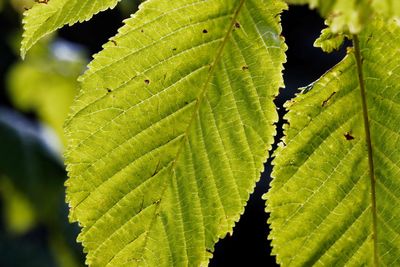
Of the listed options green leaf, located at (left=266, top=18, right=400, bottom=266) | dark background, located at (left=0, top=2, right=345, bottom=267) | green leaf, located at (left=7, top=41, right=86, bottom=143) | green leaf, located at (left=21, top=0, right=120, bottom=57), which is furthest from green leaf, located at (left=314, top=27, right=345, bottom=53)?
dark background, located at (left=0, top=2, right=345, bottom=267)

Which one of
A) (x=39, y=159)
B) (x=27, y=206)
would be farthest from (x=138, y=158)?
(x=27, y=206)

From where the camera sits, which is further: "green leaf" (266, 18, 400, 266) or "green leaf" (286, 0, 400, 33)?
"green leaf" (266, 18, 400, 266)

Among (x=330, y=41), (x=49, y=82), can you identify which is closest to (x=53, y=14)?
(x=330, y=41)

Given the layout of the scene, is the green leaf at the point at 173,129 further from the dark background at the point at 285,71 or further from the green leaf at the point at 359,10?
the dark background at the point at 285,71

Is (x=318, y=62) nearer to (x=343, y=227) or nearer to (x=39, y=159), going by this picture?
(x=39, y=159)

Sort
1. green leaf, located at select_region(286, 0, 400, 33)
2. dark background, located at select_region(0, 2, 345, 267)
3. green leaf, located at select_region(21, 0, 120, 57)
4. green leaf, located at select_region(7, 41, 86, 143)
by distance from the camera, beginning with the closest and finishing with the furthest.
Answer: green leaf, located at select_region(286, 0, 400, 33)
green leaf, located at select_region(21, 0, 120, 57)
green leaf, located at select_region(7, 41, 86, 143)
dark background, located at select_region(0, 2, 345, 267)

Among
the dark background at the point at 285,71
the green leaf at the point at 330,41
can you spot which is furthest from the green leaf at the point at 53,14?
the dark background at the point at 285,71

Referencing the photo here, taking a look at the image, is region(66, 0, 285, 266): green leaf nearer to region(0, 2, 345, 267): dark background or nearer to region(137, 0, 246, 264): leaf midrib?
region(137, 0, 246, 264): leaf midrib
